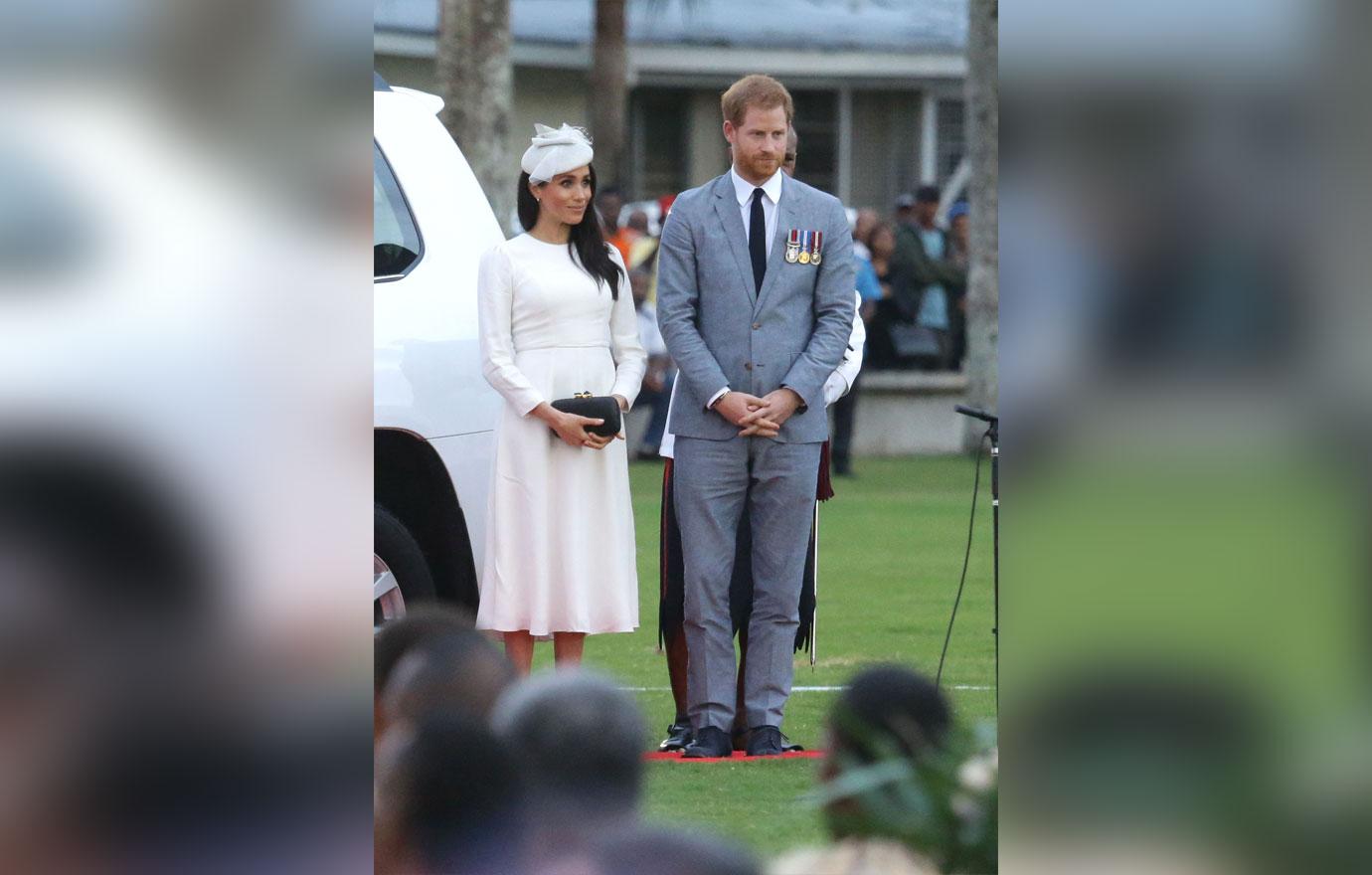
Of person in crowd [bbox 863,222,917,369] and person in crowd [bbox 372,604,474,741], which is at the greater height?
person in crowd [bbox 863,222,917,369]

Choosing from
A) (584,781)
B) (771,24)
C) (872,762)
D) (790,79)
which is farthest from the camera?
(771,24)

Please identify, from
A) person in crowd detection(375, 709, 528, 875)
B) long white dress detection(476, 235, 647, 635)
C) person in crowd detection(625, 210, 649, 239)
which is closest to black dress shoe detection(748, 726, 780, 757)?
long white dress detection(476, 235, 647, 635)

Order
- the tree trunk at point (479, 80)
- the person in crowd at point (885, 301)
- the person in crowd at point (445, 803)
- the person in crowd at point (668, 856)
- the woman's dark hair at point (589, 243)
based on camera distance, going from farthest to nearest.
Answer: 1. the person in crowd at point (885, 301)
2. the tree trunk at point (479, 80)
3. the woman's dark hair at point (589, 243)
4. the person in crowd at point (445, 803)
5. the person in crowd at point (668, 856)

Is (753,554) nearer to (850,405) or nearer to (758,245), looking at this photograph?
(758,245)

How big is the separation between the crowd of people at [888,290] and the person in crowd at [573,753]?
40.2 feet

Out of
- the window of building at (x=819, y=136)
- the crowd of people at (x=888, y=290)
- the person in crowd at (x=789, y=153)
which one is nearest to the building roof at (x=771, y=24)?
the window of building at (x=819, y=136)

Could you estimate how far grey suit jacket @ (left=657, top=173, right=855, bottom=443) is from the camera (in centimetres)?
566

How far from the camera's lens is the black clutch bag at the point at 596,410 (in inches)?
226

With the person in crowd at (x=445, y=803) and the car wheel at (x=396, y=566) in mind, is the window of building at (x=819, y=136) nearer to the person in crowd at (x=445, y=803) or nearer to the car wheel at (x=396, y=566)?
the car wheel at (x=396, y=566)

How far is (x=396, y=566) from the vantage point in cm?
562

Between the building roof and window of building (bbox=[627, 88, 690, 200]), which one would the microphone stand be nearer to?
the building roof

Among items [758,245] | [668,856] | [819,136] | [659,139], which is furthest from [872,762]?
[819,136]

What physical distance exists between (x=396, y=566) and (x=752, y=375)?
3.30ft

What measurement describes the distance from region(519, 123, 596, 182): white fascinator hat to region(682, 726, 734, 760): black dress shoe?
146 centimetres
